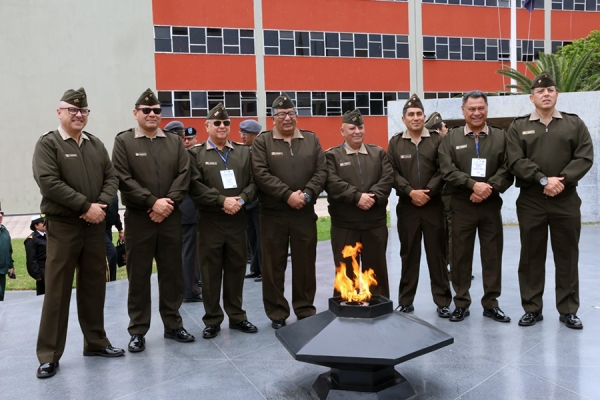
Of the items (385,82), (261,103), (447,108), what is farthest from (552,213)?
(385,82)

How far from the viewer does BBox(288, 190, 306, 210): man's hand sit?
5.16 metres

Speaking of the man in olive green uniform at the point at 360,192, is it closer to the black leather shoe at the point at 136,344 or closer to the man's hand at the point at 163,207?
the man's hand at the point at 163,207

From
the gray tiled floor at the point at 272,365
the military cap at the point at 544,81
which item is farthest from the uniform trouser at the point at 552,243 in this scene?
the military cap at the point at 544,81

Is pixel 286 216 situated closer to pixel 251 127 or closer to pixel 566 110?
pixel 251 127

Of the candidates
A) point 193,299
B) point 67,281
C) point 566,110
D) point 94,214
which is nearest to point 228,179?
point 94,214

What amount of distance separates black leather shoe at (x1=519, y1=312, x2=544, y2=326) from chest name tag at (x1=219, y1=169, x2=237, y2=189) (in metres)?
2.99

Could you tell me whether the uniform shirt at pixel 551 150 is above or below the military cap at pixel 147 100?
below

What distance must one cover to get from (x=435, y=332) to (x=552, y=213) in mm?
2097

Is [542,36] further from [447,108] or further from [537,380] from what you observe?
[537,380]

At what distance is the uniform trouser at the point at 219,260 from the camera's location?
5.22 meters

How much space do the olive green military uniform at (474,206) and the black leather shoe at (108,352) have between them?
3219 mm

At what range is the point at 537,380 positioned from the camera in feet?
12.8

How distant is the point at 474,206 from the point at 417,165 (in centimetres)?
70

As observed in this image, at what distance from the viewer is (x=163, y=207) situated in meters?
4.79
